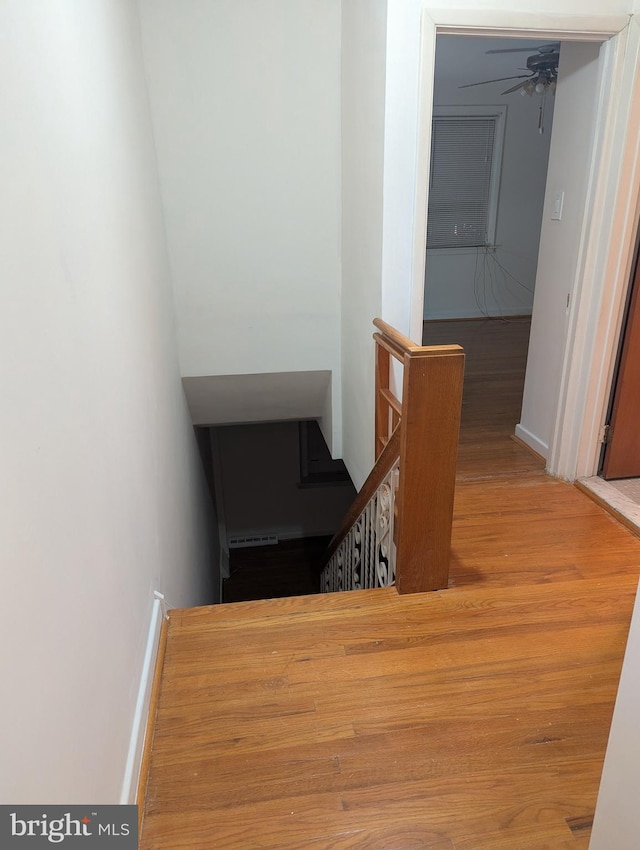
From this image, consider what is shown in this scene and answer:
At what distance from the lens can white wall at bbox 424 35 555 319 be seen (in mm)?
6061

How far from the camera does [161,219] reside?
2.99 meters

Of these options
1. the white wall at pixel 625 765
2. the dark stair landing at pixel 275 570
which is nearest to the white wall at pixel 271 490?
the dark stair landing at pixel 275 570

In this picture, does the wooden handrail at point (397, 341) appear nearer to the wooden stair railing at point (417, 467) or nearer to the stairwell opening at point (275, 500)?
the wooden stair railing at point (417, 467)

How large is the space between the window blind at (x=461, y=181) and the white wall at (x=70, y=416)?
4.83 metres

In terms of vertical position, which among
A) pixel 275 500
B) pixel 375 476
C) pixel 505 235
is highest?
pixel 505 235

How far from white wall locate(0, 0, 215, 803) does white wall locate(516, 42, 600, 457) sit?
2042mm

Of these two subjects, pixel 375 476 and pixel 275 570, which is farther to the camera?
pixel 275 570

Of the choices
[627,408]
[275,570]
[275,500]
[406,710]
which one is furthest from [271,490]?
[406,710]

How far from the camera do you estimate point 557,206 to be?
2.92 m

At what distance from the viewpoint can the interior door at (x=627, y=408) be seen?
2.69m

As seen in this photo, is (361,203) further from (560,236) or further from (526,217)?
(526,217)

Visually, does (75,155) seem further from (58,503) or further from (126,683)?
(126,683)

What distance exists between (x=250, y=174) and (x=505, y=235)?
449 centimetres
